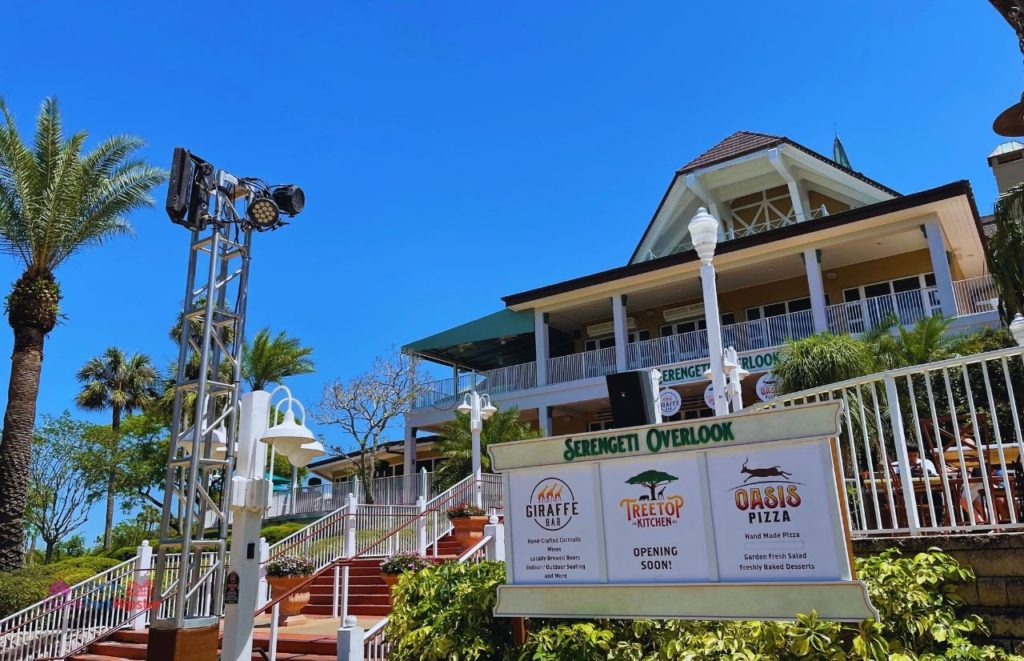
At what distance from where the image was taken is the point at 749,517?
442 centimetres

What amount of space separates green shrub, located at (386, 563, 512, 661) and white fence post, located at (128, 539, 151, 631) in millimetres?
8593

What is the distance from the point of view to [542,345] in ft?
81.4

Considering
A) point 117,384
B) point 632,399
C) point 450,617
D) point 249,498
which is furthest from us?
point 117,384

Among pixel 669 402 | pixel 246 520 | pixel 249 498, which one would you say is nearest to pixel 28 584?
pixel 246 520

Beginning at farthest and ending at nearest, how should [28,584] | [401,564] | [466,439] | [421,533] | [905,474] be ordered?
[466,439], [421,533], [28,584], [401,564], [905,474]

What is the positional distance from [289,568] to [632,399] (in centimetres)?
723

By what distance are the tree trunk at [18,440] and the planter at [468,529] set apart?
945 centimetres

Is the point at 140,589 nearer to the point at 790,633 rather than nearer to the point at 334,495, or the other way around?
the point at 790,633

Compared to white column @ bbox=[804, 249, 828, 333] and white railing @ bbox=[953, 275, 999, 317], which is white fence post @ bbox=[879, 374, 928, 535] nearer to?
white column @ bbox=[804, 249, 828, 333]

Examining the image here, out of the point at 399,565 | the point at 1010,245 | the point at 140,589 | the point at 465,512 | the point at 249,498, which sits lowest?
the point at 140,589

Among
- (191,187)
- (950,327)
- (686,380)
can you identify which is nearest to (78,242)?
(191,187)

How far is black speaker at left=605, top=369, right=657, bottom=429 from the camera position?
648 centimetres

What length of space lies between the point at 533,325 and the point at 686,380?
6584 mm

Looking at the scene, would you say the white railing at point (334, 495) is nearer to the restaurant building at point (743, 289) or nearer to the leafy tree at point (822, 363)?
the restaurant building at point (743, 289)
